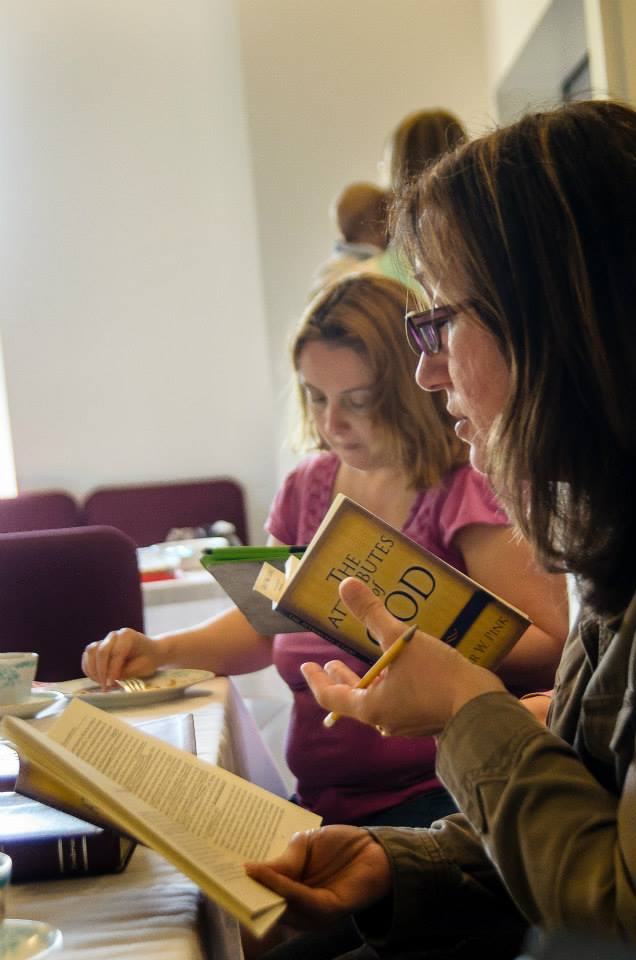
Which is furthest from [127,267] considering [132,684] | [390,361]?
[132,684]

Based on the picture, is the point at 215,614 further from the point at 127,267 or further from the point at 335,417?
the point at 127,267

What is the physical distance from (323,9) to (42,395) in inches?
75.1

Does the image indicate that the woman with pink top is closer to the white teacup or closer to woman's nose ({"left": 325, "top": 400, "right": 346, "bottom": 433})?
woman's nose ({"left": 325, "top": 400, "right": 346, "bottom": 433})

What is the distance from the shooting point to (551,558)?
0.79 m

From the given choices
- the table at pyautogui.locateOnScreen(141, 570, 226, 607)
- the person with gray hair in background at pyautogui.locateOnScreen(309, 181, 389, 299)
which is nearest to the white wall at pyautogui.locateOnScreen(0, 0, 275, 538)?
the person with gray hair in background at pyautogui.locateOnScreen(309, 181, 389, 299)

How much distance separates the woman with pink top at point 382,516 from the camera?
1.33m

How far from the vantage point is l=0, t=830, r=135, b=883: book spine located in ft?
2.35

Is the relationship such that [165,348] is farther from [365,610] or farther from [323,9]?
[365,610]

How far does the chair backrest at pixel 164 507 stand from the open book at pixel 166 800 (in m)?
3.51

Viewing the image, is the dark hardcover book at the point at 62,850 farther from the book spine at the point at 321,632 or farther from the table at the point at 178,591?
the table at the point at 178,591

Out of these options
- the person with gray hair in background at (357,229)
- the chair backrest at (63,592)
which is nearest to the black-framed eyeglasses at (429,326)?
the chair backrest at (63,592)

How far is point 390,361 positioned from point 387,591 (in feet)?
1.99

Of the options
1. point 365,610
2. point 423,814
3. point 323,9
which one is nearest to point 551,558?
point 365,610

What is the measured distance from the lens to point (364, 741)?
137 cm
